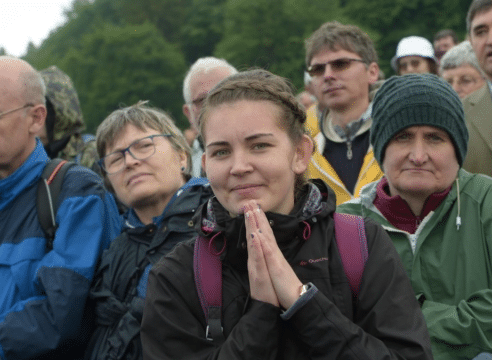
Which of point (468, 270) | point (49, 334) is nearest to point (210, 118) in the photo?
point (468, 270)

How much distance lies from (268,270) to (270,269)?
0.01 m

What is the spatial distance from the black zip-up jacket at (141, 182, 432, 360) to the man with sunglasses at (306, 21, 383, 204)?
6.83 feet

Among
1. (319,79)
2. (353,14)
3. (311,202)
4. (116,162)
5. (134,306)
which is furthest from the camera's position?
(353,14)

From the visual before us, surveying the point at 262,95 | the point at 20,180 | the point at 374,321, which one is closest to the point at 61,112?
the point at 20,180

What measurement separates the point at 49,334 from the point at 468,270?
2.34 m

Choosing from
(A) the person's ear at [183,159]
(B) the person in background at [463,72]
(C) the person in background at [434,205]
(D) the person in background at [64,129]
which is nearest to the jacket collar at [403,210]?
(C) the person in background at [434,205]

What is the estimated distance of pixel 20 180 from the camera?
13.3 ft

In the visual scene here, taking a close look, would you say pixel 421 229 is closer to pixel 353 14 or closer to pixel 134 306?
pixel 134 306

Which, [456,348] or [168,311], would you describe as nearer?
[168,311]

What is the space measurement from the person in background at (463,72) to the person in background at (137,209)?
3323mm

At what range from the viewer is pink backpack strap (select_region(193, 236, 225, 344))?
2.31 meters

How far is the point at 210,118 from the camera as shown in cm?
254

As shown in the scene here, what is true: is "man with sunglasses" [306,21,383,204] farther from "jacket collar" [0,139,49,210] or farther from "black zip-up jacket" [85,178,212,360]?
"jacket collar" [0,139,49,210]

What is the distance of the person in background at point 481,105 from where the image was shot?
13.4 feet
